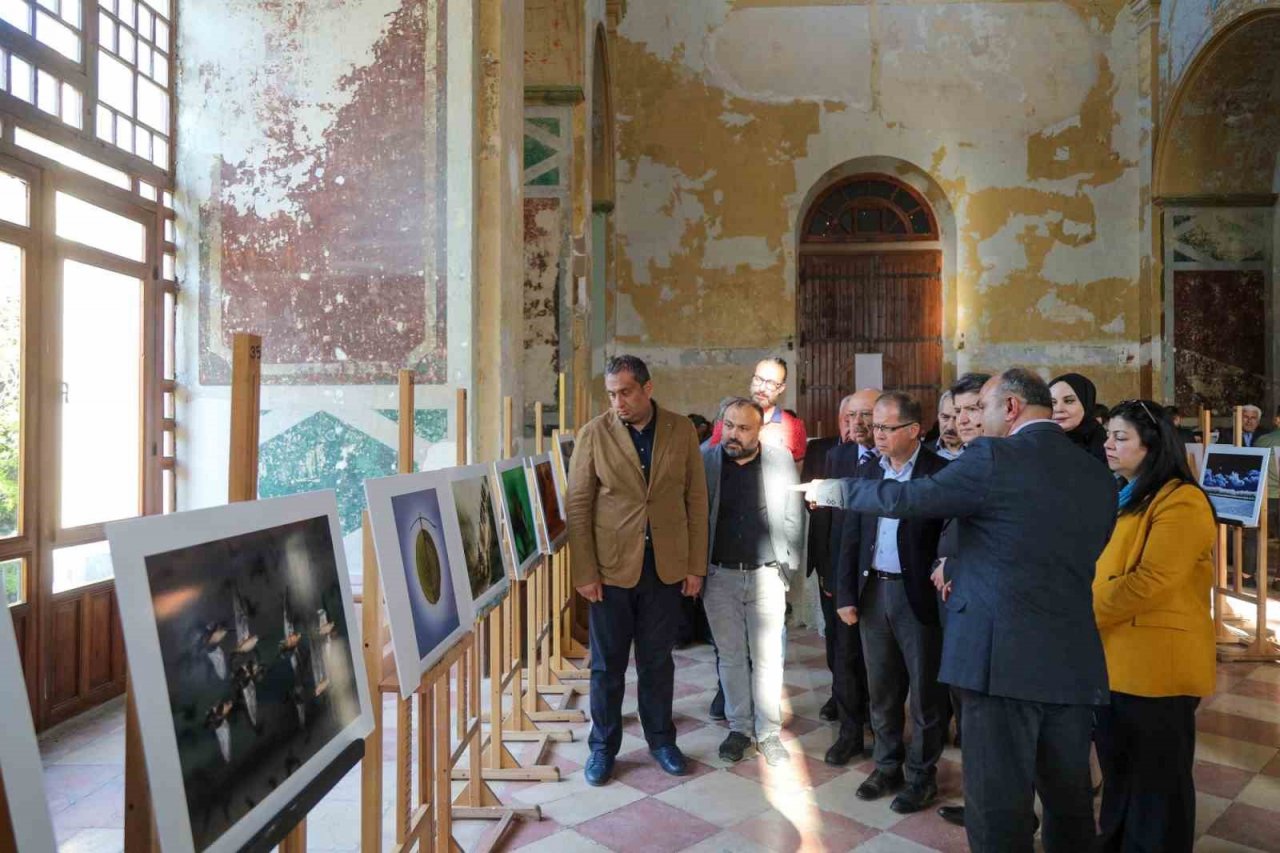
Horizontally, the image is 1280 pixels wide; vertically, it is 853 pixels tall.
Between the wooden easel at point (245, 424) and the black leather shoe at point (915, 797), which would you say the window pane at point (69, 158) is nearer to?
the wooden easel at point (245, 424)

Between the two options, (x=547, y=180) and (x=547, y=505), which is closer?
(x=547, y=505)

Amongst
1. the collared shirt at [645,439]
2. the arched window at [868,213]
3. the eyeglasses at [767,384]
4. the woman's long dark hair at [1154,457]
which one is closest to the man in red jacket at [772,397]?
the eyeglasses at [767,384]

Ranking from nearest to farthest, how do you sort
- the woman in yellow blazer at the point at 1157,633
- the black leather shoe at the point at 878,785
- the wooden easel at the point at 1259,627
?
the woman in yellow blazer at the point at 1157,633 → the black leather shoe at the point at 878,785 → the wooden easel at the point at 1259,627

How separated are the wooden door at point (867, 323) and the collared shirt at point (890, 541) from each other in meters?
7.31

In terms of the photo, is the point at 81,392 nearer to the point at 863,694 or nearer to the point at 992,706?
the point at 863,694

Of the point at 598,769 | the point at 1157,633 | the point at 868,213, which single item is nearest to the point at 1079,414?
the point at 1157,633

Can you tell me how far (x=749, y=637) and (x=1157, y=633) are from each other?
177cm

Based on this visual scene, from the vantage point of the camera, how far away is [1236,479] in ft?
18.9

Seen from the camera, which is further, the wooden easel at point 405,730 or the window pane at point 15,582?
the window pane at point 15,582

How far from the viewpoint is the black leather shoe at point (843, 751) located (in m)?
3.80

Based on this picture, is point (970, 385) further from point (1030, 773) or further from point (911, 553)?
point (1030, 773)

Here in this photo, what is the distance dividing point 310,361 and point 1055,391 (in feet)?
13.3

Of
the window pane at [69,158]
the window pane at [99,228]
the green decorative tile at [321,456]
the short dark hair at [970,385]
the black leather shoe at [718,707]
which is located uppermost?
the window pane at [69,158]

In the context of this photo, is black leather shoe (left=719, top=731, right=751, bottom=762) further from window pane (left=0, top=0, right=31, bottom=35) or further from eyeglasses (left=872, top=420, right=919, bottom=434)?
window pane (left=0, top=0, right=31, bottom=35)
